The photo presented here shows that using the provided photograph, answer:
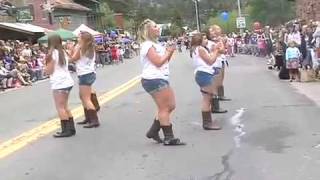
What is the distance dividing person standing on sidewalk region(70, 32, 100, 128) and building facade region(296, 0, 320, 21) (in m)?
22.1

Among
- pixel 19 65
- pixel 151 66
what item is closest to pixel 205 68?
pixel 151 66

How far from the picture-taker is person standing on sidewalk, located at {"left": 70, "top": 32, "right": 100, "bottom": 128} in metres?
11.4

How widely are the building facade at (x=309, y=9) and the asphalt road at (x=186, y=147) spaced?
18.1m

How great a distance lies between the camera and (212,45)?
1146cm

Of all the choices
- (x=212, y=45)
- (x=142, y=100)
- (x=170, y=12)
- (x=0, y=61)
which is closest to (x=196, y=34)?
(x=212, y=45)

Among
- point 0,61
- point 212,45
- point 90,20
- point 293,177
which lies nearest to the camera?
point 293,177

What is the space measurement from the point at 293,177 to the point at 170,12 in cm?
14190

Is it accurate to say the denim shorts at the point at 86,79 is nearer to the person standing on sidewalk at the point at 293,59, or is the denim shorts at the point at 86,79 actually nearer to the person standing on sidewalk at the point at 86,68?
the person standing on sidewalk at the point at 86,68

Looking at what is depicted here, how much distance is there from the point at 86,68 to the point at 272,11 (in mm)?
50688

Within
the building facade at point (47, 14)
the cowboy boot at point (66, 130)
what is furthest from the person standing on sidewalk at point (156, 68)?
the building facade at point (47, 14)

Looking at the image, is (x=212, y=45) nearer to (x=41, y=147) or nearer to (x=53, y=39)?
(x=53, y=39)

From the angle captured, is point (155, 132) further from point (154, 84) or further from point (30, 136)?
point (30, 136)

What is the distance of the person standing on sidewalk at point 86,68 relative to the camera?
37.4 feet

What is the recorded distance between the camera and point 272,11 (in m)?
60.6
